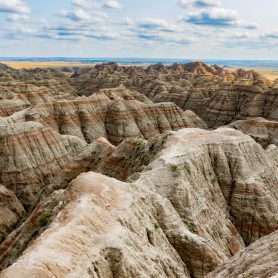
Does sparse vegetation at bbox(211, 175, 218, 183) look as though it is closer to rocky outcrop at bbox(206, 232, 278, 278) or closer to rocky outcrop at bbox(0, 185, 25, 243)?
rocky outcrop at bbox(206, 232, 278, 278)

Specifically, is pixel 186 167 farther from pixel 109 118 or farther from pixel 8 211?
pixel 109 118

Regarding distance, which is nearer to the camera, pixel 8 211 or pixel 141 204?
pixel 141 204

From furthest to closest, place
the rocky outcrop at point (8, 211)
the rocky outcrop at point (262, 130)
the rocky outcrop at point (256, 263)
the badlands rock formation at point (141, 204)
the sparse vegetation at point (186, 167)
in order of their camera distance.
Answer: the rocky outcrop at point (262, 130) → the rocky outcrop at point (8, 211) → the sparse vegetation at point (186, 167) → the badlands rock formation at point (141, 204) → the rocky outcrop at point (256, 263)

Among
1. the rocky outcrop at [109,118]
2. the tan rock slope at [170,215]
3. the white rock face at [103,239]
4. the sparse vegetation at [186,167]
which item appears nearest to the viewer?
the white rock face at [103,239]

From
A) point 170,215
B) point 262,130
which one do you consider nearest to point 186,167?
point 170,215

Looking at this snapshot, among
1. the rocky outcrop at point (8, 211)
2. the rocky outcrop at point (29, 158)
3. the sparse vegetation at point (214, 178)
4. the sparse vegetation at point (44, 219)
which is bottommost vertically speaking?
the rocky outcrop at point (8, 211)

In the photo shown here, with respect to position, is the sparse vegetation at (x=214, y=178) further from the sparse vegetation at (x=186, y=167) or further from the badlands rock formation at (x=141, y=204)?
the sparse vegetation at (x=186, y=167)

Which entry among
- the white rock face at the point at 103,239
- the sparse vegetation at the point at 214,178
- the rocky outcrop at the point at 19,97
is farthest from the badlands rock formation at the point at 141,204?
the rocky outcrop at the point at 19,97

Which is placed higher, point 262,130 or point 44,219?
point 44,219

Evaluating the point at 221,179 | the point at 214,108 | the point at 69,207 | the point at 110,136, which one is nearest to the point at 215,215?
the point at 221,179

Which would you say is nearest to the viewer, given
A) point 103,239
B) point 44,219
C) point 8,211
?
point 103,239

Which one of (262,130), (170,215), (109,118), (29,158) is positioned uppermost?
(170,215)
